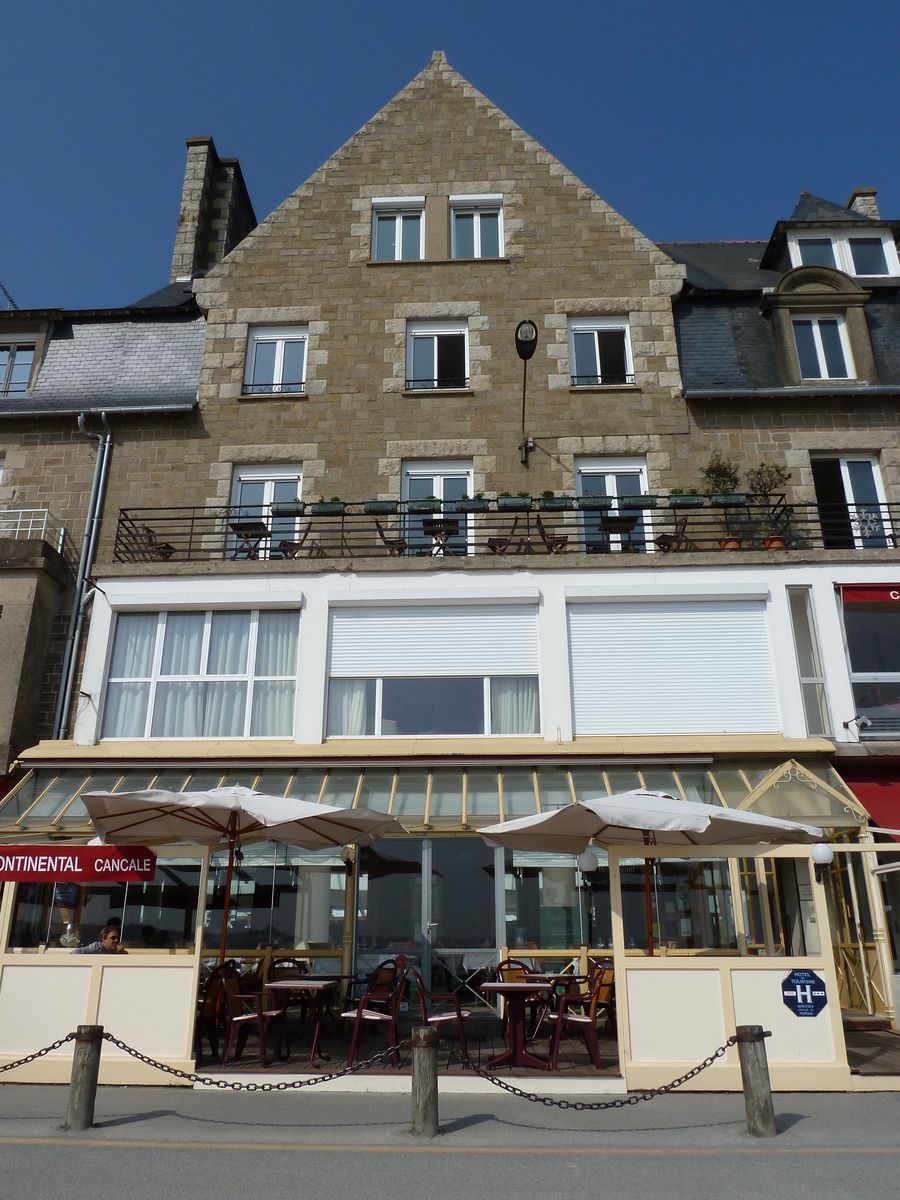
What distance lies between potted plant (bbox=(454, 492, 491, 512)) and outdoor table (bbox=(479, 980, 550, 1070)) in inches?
294

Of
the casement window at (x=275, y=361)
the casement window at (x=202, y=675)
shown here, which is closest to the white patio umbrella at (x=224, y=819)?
the casement window at (x=202, y=675)

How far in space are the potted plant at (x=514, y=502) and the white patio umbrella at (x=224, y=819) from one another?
6.11 metres

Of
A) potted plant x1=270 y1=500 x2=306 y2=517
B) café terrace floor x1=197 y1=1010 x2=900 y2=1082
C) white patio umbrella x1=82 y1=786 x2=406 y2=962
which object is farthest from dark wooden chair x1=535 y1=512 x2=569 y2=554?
café terrace floor x1=197 y1=1010 x2=900 y2=1082

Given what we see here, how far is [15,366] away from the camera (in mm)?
17516

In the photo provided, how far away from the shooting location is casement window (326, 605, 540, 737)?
523 inches

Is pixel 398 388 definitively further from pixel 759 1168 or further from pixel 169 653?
pixel 759 1168

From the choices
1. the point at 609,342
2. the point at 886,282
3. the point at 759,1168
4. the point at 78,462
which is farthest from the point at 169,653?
the point at 886,282

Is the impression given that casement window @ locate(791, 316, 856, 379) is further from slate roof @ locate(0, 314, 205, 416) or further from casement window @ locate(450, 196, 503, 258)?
slate roof @ locate(0, 314, 205, 416)

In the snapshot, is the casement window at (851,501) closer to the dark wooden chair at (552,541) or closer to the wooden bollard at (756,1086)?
the dark wooden chair at (552,541)

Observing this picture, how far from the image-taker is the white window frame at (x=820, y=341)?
16109 millimetres

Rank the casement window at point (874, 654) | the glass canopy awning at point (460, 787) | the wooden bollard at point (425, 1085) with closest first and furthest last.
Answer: the wooden bollard at point (425, 1085), the glass canopy awning at point (460, 787), the casement window at point (874, 654)

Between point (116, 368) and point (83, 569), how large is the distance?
431cm

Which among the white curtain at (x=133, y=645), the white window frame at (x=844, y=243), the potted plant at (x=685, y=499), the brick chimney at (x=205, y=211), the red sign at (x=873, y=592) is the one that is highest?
the brick chimney at (x=205, y=211)

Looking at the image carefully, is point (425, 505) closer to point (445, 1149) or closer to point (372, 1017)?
point (372, 1017)
